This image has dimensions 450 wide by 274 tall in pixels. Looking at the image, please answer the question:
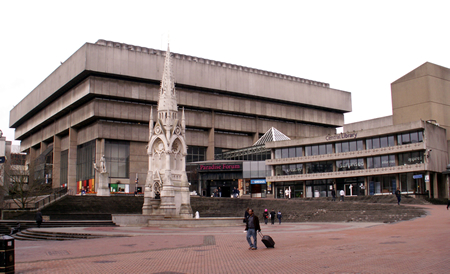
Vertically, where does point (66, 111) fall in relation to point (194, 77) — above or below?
below

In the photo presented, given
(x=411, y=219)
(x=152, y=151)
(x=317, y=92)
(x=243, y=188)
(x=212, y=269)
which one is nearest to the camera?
(x=212, y=269)

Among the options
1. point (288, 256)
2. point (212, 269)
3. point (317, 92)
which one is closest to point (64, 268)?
point (212, 269)

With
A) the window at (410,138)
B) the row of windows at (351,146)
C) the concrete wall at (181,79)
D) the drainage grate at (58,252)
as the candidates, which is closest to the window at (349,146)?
the row of windows at (351,146)

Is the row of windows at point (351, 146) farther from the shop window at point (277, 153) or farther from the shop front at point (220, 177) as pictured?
the shop front at point (220, 177)

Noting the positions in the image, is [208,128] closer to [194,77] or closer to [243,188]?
[194,77]

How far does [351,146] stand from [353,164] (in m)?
2.61

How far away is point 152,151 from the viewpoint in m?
41.2

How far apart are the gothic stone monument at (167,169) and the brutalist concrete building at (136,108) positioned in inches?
1516

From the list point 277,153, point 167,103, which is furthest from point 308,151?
point 167,103

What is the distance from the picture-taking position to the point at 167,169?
39.6 metres

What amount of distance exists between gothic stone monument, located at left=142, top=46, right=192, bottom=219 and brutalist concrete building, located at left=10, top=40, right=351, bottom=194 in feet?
126

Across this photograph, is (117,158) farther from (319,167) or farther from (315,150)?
(319,167)

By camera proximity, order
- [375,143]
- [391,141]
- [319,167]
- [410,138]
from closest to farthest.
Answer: [410,138]
[391,141]
[375,143]
[319,167]

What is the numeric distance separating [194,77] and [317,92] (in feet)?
114
